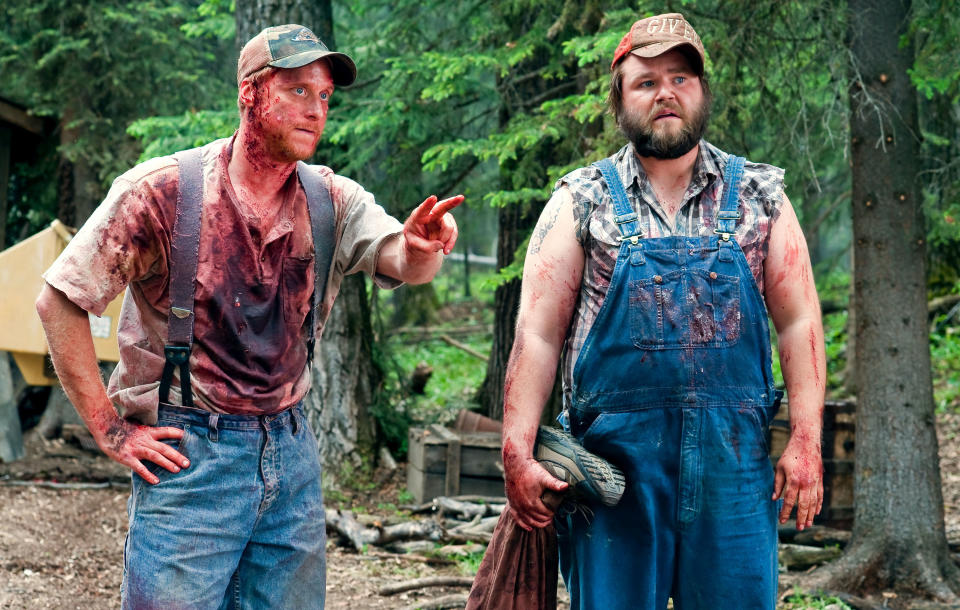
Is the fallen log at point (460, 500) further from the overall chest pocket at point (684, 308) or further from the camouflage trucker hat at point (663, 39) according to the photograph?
the camouflage trucker hat at point (663, 39)

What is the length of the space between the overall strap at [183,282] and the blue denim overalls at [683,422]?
1185mm

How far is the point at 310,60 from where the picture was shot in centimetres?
286

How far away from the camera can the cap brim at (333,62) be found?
2.86 metres

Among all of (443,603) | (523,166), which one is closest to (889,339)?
(523,166)

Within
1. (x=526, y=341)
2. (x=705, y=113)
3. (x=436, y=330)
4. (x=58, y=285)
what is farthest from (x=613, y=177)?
(x=436, y=330)

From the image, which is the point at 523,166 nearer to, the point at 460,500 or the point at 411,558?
the point at 460,500

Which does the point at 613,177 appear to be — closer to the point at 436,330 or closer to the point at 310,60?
the point at 310,60

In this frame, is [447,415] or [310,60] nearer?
[310,60]

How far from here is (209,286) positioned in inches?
111

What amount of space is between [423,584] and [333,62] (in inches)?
128

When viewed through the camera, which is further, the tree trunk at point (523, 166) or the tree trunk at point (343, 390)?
the tree trunk at point (343, 390)

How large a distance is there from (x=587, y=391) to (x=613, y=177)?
0.68 m

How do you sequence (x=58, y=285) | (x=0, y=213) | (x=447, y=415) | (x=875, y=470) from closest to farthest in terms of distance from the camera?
1. (x=58, y=285)
2. (x=875, y=470)
3. (x=447, y=415)
4. (x=0, y=213)

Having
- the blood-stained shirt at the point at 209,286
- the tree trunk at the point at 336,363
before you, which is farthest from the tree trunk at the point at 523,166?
the blood-stained shirt at the point at 209,286
